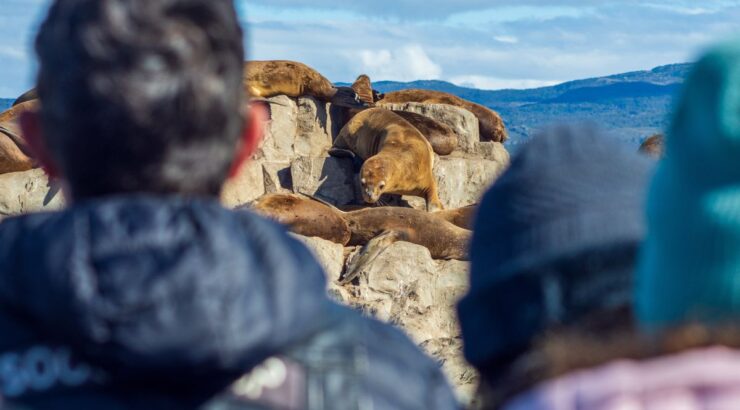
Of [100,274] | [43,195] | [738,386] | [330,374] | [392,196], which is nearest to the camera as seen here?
[738,386]

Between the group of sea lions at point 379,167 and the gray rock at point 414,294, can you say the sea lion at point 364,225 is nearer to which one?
the group of sea lions at point 379,167

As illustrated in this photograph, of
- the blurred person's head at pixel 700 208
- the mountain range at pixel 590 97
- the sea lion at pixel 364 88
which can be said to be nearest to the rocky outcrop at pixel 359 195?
the sea lion at pixel 364 88

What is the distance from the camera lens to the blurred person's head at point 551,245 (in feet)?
3.90

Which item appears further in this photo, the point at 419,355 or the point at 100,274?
the point at 419,355

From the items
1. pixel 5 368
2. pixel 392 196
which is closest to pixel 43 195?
pixel 392 196

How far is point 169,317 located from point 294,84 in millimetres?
13540

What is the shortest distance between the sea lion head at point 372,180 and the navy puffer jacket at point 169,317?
10.5 m

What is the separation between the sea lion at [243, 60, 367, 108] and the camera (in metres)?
14.0

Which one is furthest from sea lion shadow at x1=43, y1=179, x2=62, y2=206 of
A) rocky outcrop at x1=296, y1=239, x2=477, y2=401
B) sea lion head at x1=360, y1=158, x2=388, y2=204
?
sea lion head at x1=360, y1=158, x2=388, y2=204

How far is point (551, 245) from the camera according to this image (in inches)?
46.7

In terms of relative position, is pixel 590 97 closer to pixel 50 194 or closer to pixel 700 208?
pixel 50 194

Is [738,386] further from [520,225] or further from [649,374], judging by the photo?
[520,225]

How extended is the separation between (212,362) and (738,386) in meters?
0.53

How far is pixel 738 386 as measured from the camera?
37.5 inches
